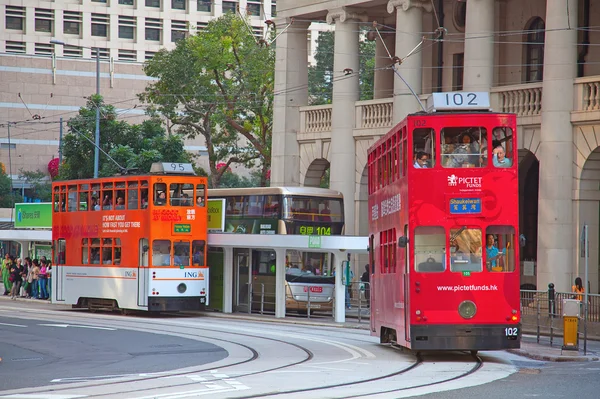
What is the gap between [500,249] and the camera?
19.1m

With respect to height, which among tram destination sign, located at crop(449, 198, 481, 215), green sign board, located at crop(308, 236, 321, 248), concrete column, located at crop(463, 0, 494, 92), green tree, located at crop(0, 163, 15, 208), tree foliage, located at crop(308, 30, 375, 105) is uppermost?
tree foliage, located at crop(308, 30, 375, 105)

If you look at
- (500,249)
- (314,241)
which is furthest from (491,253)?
(314,241)

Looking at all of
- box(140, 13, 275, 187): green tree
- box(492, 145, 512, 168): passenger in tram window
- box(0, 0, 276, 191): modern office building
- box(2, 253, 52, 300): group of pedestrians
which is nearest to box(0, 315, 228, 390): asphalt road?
box(492, 145, 512, 168): passenger in tram window

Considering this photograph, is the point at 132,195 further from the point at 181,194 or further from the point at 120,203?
the point at 181,194

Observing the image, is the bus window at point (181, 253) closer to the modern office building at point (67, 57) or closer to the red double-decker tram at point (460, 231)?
the red double-decker tram at point (460, 231)

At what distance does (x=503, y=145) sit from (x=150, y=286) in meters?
16.0

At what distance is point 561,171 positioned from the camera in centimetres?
3366

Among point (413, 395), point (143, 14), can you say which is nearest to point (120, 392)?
point (413, 395)

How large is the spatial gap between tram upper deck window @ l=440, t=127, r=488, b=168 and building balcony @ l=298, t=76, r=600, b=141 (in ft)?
48.6

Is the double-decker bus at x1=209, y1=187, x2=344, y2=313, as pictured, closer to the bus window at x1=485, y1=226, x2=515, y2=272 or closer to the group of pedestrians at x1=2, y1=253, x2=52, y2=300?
the group of pedestrians at x1=2, y1=253, x2=52, y2=300

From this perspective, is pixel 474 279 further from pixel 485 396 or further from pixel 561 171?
pixel 561 171

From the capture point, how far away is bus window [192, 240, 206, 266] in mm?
33812

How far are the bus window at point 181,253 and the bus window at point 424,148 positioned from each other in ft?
50.3

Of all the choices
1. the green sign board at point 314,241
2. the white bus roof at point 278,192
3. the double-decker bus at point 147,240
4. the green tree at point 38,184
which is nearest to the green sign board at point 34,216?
the double-decker bus at point 147,240
